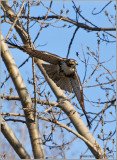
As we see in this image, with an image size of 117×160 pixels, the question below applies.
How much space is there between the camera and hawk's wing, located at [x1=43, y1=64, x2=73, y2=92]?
4673 millimetres

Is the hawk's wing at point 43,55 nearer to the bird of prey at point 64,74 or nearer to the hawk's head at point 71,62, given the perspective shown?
the bird of prey at point 64,74

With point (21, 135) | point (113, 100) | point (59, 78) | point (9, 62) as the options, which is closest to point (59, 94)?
point (59, 78)

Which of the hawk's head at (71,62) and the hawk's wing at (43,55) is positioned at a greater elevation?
the hawk's head at (71,62)

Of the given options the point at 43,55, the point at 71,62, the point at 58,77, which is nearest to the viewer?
the point at 43,55

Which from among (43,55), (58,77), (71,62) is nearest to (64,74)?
(58,77)

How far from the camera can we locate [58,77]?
4.83m

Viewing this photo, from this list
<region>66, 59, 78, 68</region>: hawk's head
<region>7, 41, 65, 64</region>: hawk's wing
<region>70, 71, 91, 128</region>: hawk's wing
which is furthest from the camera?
<region>66, 59, 78, 68</region>: hawk's head

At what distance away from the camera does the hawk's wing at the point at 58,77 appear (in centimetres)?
467

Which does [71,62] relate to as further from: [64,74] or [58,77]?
[58,77]

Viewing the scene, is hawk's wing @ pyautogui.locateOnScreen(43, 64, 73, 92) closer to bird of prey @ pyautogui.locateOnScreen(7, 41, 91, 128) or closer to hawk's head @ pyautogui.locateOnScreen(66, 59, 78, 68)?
bird of prey @ pyautogui.locateOnScreen(7, 41, 91, 128)

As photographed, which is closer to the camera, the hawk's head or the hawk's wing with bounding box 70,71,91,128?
the hawk's wing with bounding box 70,71,91,128

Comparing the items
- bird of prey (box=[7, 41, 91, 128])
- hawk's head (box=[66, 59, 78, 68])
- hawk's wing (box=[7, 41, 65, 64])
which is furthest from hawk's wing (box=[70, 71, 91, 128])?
hawk's wing (box=[7, 41, 65, 64])

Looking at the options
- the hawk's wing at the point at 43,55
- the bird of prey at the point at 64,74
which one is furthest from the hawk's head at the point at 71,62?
the hawk's wing at the point at 43,55

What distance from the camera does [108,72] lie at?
4750mm
